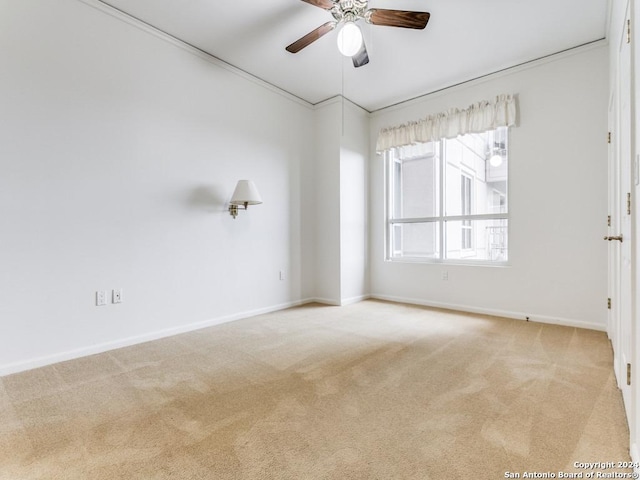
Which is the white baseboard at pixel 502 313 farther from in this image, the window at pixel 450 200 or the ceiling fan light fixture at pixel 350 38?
the ceiling fan light fixture at pixel 350 38

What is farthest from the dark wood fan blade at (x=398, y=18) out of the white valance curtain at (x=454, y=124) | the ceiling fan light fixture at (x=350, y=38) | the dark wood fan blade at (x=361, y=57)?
the white valance curtain at (x=454, y=124)

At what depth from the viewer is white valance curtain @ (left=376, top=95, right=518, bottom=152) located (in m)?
3.69

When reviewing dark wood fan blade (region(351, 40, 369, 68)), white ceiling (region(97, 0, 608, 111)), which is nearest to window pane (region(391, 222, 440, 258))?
white ceiling (region(97, 0, 608, 111))

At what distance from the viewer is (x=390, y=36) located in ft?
10.2

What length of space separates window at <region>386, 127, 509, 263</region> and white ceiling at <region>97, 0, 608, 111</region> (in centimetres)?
87

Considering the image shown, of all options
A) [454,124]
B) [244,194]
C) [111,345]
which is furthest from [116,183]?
[454,124]

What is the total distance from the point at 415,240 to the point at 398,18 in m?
2.87

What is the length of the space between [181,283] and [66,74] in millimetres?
1938

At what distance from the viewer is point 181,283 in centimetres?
321

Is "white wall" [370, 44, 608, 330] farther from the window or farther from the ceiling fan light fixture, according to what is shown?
the ceiling fan light fixture

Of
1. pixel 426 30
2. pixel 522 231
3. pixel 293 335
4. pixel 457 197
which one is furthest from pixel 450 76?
pixel 293 335

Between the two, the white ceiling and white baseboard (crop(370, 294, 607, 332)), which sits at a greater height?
the white ceiling

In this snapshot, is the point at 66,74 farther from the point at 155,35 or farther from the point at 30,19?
the point at 155,35

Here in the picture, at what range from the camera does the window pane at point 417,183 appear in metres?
4.46
